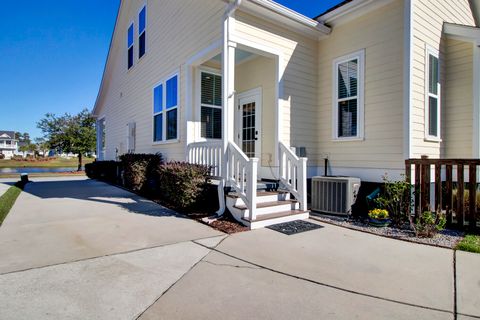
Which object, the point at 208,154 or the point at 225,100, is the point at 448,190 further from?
the point at 208,154

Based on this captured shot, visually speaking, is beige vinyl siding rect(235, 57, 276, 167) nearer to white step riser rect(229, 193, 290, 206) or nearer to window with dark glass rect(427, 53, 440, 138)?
white step riser rect(229, 193, 290, 206)

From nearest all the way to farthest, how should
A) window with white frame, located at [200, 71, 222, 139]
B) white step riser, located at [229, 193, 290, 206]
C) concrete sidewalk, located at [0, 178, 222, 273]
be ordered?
concrete sidewalk, located at [0, 178, 222, 273] < white step riser, located at [229, 193, 290, 206] < window with white frame, located at [200, 71, 222, 139]

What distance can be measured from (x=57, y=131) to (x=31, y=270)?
2551 centimetres

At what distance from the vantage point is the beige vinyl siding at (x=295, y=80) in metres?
6.00

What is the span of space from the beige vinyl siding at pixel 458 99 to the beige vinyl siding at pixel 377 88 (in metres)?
1.78

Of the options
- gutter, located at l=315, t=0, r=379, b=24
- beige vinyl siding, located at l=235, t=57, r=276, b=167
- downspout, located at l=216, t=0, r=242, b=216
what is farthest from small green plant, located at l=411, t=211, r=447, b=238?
gutter, located at l=315, t=0, r=379, b=24

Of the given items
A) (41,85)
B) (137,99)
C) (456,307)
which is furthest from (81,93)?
(456,307)

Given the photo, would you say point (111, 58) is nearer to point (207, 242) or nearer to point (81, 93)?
point (207, 242)

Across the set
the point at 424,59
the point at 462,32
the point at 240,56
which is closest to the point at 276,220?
the point at 424,59

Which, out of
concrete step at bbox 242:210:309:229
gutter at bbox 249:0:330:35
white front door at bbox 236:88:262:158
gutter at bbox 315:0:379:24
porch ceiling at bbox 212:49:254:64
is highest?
gutter at bbox 315:0:379:24

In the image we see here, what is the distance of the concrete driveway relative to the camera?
2223 millimetres

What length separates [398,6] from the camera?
5535 millimetres

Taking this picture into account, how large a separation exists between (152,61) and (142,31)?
2.10 m

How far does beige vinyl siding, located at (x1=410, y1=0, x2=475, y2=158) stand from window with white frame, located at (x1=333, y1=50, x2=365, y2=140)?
101 cm
